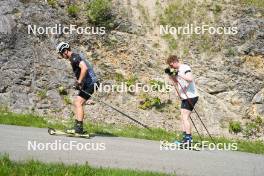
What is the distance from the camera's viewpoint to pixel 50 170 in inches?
304

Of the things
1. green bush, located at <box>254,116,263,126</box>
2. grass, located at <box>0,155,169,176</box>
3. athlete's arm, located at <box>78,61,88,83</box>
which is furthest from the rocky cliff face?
grass, located at <box>0,155,169,176</box>

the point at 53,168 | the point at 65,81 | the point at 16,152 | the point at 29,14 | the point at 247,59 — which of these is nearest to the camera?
the point at 53,168

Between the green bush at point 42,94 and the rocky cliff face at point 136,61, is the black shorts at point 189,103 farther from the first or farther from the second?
the green bush at point 42,94

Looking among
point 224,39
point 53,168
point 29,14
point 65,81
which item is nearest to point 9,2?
point 29,14

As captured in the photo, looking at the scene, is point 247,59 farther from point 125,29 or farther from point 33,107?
point 33,107

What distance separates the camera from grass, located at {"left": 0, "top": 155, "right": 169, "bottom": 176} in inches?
293

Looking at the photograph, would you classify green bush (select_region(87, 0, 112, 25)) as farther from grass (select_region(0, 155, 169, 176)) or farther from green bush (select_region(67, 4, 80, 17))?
grass (select_region(0, 155, 169, 176))

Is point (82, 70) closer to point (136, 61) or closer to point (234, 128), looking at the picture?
point (136, 61)

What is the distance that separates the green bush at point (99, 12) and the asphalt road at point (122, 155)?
11.5m

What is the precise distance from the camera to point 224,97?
75.0ft

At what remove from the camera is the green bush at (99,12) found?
23859 millimetres

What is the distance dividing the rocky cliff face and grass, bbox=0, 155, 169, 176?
35.8 ft

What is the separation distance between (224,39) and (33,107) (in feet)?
35.4

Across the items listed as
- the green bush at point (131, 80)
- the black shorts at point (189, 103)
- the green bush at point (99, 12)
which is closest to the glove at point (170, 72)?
the black shorts at point (189, 103)
